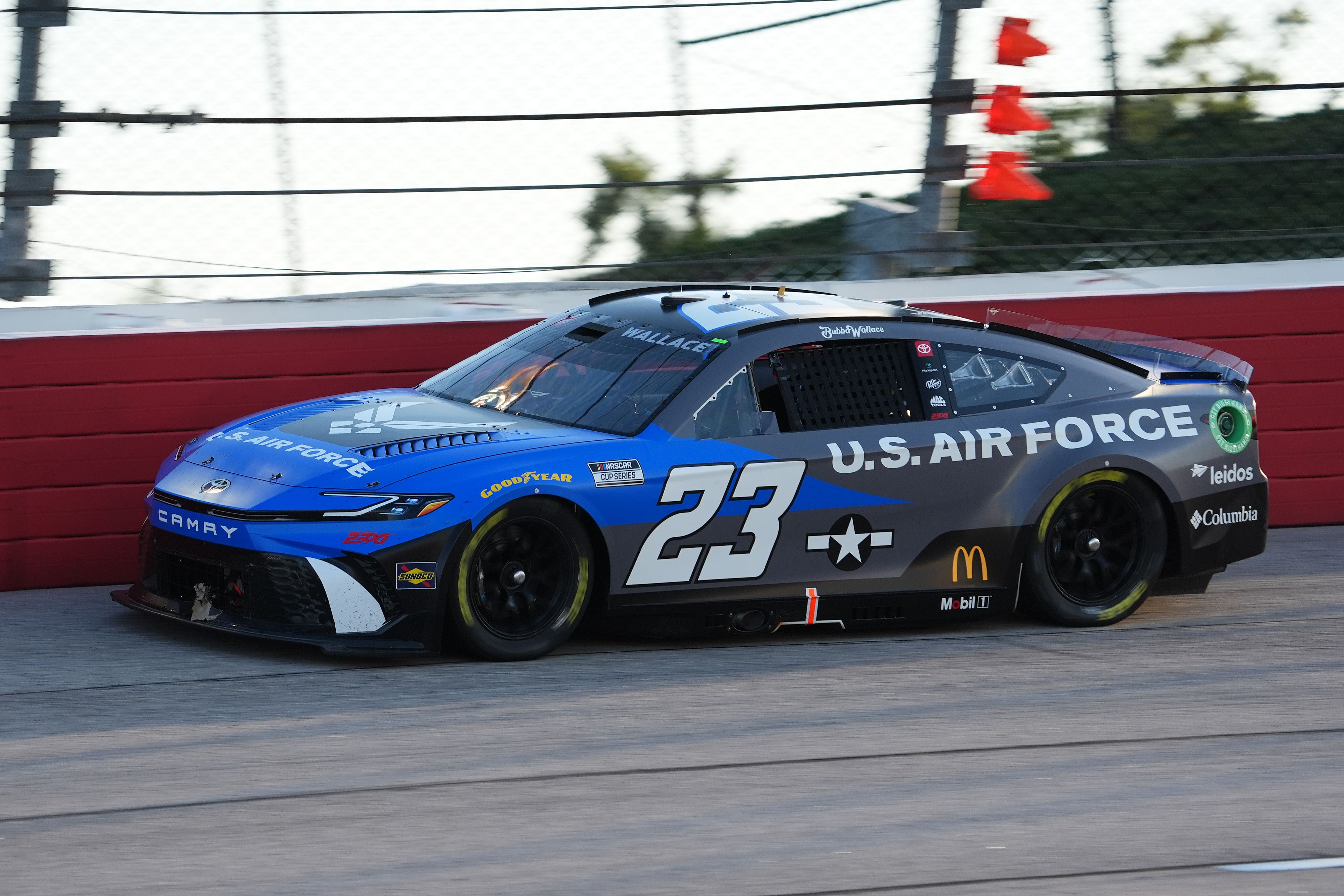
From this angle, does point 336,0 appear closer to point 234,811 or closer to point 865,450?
point 865,450

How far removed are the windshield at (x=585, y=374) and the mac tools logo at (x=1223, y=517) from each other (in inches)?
90.5

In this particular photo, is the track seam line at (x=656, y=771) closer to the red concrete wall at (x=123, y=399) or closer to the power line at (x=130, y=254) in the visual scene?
the red concrete wall at (x=123, y=399)

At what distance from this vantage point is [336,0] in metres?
8.11

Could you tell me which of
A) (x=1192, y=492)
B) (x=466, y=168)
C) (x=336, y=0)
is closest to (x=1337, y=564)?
(x=1192, y=492)

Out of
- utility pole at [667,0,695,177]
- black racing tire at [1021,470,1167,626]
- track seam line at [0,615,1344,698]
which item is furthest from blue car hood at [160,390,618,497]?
utility pole at [667,0,695,177]

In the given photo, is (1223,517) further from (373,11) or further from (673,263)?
(373,11)

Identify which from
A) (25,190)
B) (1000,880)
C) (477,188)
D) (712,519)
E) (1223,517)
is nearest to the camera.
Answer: (1000,880)

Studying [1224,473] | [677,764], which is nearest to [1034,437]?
[1224,473]

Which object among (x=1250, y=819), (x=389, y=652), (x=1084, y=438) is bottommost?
(x=1250, y=819)

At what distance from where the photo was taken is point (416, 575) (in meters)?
6.00

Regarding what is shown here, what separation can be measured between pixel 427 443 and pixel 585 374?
865 millimetres

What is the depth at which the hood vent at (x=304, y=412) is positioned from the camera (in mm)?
6789

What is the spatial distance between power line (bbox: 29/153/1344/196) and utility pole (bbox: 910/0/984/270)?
71 mm

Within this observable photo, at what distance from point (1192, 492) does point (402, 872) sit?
14.5 feet
